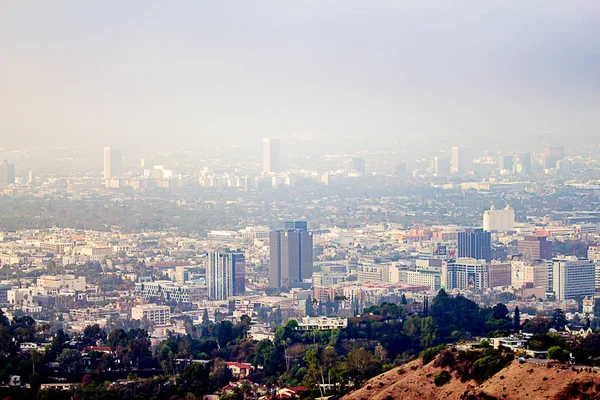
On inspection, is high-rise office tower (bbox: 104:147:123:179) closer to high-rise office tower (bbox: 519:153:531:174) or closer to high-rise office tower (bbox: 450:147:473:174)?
high-rise office tower (bbox: 450:147:473:174)

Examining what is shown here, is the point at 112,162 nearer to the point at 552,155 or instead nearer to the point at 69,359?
the point at 552,155

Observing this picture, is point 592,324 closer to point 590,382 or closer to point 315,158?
point 590,382

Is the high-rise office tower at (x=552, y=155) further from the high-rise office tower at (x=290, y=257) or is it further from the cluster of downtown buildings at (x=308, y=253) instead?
the high-rise office tower at (x=290, y=257)

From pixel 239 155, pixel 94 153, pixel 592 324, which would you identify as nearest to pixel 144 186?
pixel 94 153

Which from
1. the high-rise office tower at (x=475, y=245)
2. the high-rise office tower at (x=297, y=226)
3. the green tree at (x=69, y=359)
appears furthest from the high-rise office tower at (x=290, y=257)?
the green tree at (x=69, y=359)

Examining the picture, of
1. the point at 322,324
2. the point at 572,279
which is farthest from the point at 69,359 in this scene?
the point at 572,279

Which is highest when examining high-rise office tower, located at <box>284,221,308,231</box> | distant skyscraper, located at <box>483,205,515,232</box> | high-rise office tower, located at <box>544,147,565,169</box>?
high-rise office tower, located at <box>544,147,565,169</box>

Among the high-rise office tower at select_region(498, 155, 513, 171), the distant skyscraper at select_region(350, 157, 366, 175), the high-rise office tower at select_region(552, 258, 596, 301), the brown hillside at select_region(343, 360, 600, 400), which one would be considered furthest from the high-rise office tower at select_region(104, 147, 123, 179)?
the brown hillside at select_region(343, 360, 600, 400)
